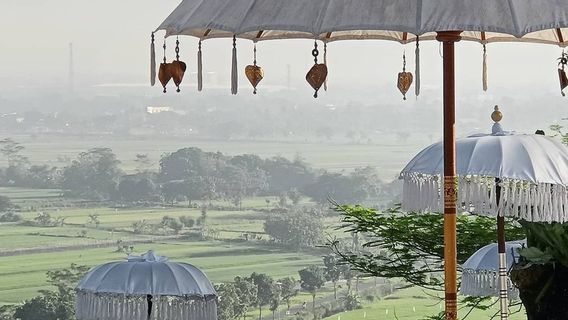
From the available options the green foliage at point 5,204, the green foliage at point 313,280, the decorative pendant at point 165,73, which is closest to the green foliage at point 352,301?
the green foliage at point 313,280

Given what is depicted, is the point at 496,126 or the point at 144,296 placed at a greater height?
the point at 496,126

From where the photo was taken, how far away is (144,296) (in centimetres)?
509

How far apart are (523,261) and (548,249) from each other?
0.10 metres

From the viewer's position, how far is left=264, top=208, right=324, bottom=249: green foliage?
73.6 feet

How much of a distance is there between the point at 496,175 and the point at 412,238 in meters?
10.2

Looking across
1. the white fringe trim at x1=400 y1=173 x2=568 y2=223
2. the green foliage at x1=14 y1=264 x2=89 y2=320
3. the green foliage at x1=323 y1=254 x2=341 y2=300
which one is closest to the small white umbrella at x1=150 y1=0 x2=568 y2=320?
the white fringe trim at x1=400 y1=173 x2=568 y2=223

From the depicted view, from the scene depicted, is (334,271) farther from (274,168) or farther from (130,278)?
(130,278)

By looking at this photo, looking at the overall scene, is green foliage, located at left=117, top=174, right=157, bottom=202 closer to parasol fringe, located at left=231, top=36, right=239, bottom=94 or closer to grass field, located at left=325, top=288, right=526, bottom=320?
grass field, located at left=325, top=288, right=526, bottom=320

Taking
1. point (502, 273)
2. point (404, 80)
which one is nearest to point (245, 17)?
point (404, 80)

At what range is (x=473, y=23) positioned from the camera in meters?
2.23

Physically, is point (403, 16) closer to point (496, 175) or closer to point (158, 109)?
point (496, 175)

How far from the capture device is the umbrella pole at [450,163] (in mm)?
2672

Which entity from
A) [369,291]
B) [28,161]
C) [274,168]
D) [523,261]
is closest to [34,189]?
[28,161]

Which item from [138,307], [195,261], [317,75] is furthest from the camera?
[195,261]
